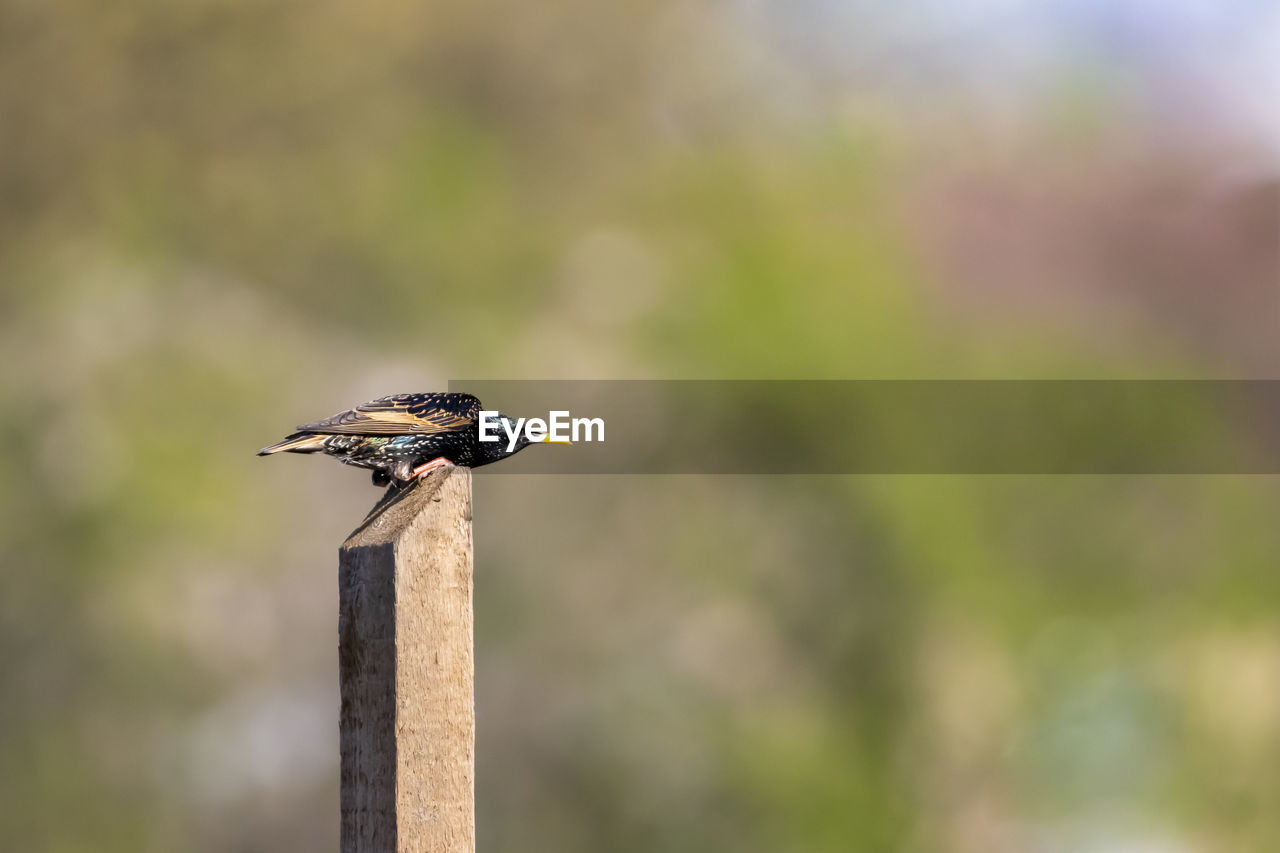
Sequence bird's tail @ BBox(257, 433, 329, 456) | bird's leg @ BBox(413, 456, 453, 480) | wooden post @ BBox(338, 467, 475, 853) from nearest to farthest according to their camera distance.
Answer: wooden post @ BBox(338, 467, 475, 853), bird's leg @ BBox(413, 456, 453, 480), bird's tail @ BBox(257, 433, 329, 456)

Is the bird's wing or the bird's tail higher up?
the bird's wing

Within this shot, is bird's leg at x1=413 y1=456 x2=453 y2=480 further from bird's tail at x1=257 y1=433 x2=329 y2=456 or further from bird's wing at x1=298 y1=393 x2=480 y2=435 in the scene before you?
bird's tail at x1=257 y1=433 x2=329 y2=456

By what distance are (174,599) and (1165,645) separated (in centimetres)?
491

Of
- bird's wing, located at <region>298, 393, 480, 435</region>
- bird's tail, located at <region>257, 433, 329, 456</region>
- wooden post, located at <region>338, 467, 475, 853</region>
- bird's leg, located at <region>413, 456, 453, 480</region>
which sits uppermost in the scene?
bird's wing, located at <region>298, 393, 480, 435</region>

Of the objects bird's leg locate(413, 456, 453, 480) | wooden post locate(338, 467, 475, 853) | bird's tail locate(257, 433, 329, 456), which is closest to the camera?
wooden post locate(338, 467, 475, 853)

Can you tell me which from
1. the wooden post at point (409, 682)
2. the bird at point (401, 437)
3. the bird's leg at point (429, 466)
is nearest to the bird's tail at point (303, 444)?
the bird at point (401, 437)

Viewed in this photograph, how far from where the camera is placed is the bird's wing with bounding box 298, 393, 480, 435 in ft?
7.44

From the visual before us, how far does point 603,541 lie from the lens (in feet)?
19.0

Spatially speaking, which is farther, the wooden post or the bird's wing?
the bird's wing

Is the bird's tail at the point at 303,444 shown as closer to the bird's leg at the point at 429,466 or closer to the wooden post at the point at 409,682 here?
the bird's leg at the point at 429,466

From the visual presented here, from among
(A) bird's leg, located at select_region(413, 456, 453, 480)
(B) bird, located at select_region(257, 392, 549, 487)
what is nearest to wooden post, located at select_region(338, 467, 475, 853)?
(A) bird's leg, located at select_region(413, 456, 453, 480)

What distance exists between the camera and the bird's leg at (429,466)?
2.10 m

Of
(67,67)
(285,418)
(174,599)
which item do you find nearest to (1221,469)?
(285,418)

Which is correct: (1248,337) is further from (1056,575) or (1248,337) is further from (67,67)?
(67,67)
